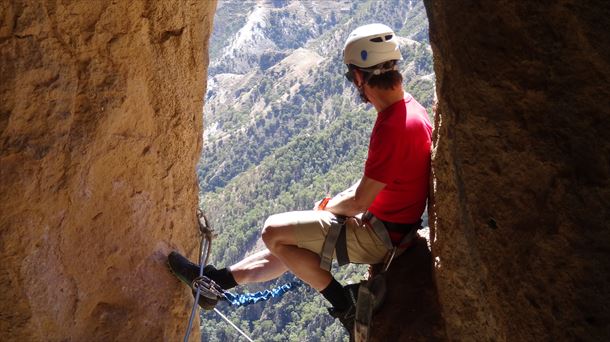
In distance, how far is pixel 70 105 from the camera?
4.26 metres

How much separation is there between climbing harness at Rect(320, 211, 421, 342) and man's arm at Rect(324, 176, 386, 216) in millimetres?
157

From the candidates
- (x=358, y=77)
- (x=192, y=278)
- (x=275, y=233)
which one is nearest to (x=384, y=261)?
(x=275, y=233)

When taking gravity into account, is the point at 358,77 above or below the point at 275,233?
above

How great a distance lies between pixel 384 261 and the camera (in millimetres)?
4352

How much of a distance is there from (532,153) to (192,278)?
293 cm

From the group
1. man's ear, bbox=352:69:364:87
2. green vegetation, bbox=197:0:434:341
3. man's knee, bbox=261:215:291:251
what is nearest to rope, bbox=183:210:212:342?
Answer: man's knee, bbox=261:215:291:251

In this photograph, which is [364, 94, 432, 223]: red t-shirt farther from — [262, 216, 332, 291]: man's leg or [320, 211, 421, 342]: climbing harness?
[262, 216, 332, 291]: man's leg

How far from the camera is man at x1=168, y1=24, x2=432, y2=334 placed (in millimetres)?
3914

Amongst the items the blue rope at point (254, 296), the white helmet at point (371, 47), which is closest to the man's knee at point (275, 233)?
the blue rope at point (254, 296)

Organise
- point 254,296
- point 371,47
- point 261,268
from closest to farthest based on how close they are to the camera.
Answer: point 371,47 → point 261,268 → point 254,296

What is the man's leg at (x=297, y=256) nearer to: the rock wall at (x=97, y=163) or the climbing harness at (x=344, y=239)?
the climbing harness at (x=344, y=239)

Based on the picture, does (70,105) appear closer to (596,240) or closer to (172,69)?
(172,69)

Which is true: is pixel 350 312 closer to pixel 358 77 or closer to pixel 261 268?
pixel 261 268

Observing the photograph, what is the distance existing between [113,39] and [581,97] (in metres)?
3.06
